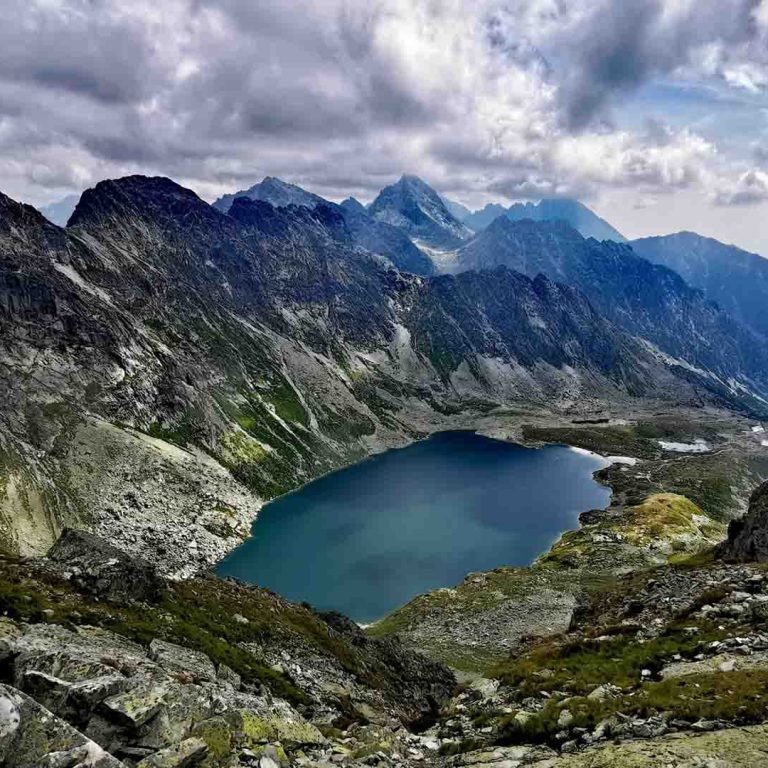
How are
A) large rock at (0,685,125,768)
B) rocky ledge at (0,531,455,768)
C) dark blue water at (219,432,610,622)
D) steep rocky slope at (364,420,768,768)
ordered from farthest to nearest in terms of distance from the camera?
dark blue water at (219,432,610,622) < steep rocky slope at (364,420,768,768) < rocky ledge at (0,531,455,768) < large rock at (0,685,125,768)

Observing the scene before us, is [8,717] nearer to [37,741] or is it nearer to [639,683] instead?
[37,741]

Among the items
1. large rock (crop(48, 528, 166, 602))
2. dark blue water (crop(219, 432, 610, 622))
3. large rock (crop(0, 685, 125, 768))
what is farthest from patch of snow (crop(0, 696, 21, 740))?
dark blue water (crop(219, 432, 610, 622))

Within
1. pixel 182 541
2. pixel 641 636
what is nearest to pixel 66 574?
pixel 641 636

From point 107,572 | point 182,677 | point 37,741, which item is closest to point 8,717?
point 37,741

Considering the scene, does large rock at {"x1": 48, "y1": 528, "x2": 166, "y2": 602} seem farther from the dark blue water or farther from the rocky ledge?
the dark blue water

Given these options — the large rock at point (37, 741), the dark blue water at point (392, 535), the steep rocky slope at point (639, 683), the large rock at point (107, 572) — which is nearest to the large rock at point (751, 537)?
the steep rocky slope at point (639, 683)

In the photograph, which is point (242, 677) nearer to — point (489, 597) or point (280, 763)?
point (280, 763)
